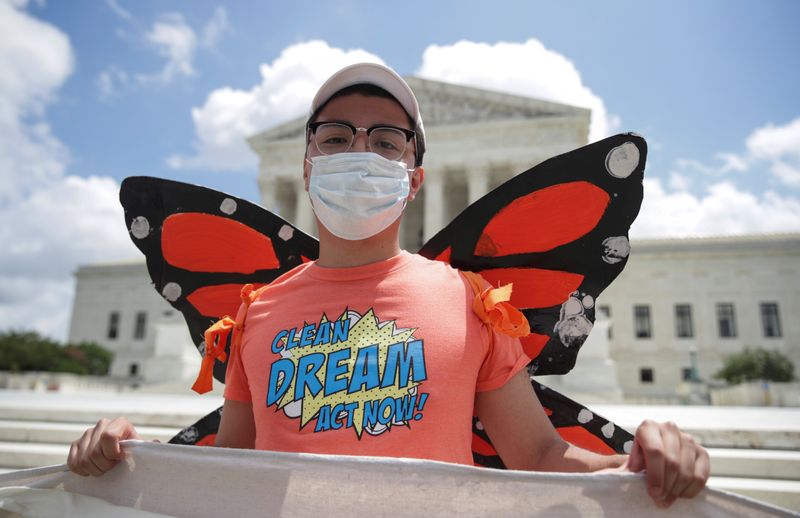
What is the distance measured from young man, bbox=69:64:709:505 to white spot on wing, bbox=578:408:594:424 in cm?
35

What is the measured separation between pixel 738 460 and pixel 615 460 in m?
3.68

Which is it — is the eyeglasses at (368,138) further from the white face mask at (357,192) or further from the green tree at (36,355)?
the green tree at (36,355)

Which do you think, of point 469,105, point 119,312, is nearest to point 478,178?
point 469,105

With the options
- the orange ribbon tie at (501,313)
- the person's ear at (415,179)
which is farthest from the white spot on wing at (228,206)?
the orange ribbon tie at (501,313)

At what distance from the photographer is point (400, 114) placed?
188 centimetres

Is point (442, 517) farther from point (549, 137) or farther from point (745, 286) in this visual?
point (745, 286)

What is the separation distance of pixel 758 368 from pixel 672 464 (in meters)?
35.8

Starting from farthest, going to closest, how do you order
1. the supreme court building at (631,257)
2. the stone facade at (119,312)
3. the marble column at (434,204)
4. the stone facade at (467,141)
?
the stone facade at (119,312) → the supreme court building at (631,257) → the stone facade at (467,141) → the marble column at (434,204)

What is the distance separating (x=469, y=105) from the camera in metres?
33.9

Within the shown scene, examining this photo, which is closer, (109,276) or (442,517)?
(442,517)

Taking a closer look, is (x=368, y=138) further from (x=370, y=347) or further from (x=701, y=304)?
(x=701, y=304)

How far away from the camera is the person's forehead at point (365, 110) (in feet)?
6.05

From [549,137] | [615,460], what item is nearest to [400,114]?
[615,460]

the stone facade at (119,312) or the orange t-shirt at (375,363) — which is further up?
the stone facade at (119,312)
